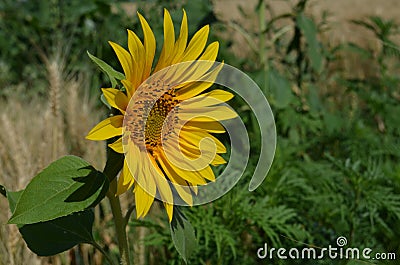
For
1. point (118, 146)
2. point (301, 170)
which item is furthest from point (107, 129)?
point (301, 170)

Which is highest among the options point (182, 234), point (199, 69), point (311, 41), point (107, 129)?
point (311, 41)

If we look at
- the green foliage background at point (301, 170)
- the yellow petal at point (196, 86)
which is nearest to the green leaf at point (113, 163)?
the yellow petal at point (196, 86)

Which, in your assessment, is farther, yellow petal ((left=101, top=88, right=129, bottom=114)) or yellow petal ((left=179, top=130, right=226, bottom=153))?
yellow petal ((left=179, top=130, right=226, bottom=153))

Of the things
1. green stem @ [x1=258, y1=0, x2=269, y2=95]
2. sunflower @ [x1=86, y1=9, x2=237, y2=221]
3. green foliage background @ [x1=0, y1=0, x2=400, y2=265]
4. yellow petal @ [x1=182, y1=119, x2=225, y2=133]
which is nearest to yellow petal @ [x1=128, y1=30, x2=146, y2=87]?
sunflower @ [x1=86, y1=9, x2=237, y2=221]

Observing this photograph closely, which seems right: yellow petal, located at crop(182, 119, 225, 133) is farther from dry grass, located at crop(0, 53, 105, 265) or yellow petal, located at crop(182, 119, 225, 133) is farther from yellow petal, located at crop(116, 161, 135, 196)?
dry grass, located at crop(0, 53, 105, 265)

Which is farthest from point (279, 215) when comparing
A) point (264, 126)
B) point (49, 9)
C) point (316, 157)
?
point (49, 9)

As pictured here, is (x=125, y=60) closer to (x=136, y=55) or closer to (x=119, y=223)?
(x=136, y=55)
